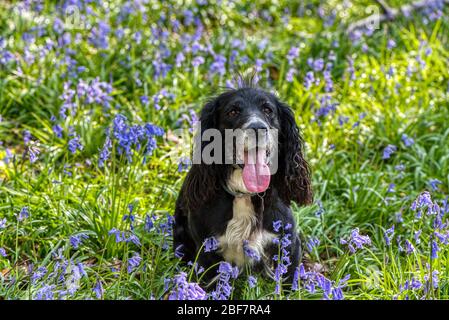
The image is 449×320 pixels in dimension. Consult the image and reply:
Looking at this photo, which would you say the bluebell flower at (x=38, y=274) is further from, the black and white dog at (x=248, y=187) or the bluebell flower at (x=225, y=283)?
the bluebell flower at (x=225, y=283)

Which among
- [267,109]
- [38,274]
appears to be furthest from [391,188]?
[38,274]

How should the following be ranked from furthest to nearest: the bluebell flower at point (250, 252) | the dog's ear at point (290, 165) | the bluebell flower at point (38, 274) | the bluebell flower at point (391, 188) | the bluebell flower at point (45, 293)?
the bluebell flower at point (391, 188) → the dog's ear at point (290, 165) → the bluebell flower at point (250, 252) → the bluebell flower at point (38, 274) → the bluebell flower at point (45, 293)

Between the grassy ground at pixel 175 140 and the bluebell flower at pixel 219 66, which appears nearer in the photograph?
the grassy ground at pixel 175 140

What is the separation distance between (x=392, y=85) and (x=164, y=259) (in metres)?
3.33

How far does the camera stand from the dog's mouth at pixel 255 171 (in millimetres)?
4242

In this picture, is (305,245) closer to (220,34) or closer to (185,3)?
(220,34)

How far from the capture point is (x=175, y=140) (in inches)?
255

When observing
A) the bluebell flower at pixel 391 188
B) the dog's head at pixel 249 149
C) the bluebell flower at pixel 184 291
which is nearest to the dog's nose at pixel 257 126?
the dog's head at pixel 249 149

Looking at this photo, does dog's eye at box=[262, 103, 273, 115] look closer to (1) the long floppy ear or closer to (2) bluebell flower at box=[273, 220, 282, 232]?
(1) the long floppy ear

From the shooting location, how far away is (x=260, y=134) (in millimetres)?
4172

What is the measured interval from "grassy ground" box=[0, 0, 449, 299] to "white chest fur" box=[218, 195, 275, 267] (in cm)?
18

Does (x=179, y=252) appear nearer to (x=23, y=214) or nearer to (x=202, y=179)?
A: (x=202, y=179)

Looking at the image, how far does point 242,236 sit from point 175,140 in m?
2.29

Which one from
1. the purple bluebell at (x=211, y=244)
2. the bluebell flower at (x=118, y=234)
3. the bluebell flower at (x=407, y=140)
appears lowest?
the purple bluebell at (x=211, y=244)
